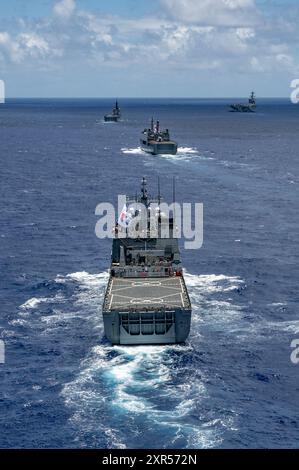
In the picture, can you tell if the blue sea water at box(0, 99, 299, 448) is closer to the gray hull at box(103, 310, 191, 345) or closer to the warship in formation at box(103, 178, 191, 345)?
the gray hull at box(103, 310, 191, 345)

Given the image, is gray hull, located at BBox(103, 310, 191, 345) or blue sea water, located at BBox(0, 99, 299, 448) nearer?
Result: blue sea water, located at BBox(0, 99, 299, 448)

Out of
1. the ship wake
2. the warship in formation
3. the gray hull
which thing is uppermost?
the warship in formation

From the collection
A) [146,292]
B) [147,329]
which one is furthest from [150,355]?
[146,292]

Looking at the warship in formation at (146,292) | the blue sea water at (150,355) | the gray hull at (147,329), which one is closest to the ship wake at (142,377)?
the blue sea water at (150,355)

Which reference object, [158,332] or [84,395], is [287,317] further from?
[84,395]

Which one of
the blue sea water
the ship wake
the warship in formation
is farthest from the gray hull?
the blue sea water
